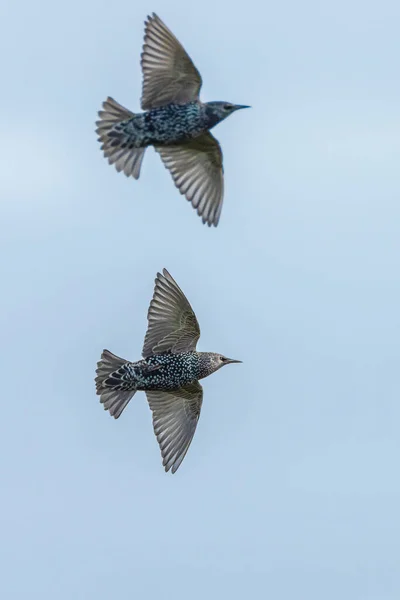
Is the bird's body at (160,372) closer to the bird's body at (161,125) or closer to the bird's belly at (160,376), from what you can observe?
the bird's belly at (160,376)

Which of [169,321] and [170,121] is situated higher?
[170,121]

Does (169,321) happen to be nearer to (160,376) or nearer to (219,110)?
(160,376)

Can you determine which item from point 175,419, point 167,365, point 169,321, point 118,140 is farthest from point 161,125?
point 175,419

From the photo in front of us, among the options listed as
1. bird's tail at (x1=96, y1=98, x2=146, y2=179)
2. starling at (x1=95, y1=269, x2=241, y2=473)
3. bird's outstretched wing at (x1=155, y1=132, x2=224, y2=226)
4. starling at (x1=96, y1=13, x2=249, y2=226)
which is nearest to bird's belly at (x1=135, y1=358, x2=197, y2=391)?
starling at (x1=95, y1=269, x2=241, y2=473)

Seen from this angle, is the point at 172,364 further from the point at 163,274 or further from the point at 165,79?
the point at 165,79

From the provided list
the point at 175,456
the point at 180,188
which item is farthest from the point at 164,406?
the point at 180,188

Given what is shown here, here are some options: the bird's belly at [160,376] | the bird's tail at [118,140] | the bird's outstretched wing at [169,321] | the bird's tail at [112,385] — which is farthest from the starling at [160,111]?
the bird's tail at [112,385]
